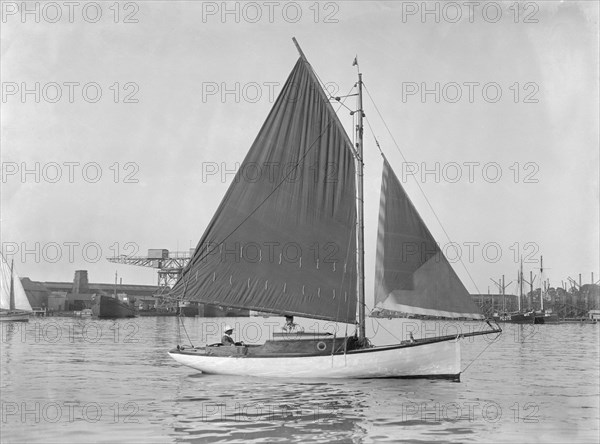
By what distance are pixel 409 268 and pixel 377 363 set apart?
359 cm

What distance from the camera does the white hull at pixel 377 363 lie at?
2441 cm

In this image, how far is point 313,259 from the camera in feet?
83.9

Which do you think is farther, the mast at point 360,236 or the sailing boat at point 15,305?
the sailing boat at point 15,305

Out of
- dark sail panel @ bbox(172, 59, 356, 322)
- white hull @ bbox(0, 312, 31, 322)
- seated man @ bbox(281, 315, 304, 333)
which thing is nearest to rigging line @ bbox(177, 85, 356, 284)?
dark sail panel @ bbox(172, 59, 356, 322)

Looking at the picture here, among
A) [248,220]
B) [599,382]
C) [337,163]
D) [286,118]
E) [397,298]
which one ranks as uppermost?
[286,118]

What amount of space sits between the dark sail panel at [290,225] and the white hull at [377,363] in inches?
67.9

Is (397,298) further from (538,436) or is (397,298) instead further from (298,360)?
(538,436)

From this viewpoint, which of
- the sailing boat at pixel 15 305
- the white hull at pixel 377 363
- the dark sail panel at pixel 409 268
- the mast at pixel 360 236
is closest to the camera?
the dark sail panel at pixel 409 268

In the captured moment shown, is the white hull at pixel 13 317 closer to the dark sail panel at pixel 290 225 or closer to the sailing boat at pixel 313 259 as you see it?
the sailing boat at pixel 313 259

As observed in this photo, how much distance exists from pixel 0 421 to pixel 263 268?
11.1 meters

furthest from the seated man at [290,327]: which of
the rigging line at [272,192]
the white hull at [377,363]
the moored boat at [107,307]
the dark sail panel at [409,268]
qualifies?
the moored boat at [107,307]

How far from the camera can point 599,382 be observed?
1127 inches

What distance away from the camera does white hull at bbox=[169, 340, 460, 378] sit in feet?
80.1

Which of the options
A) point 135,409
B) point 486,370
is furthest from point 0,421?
point 486,370
